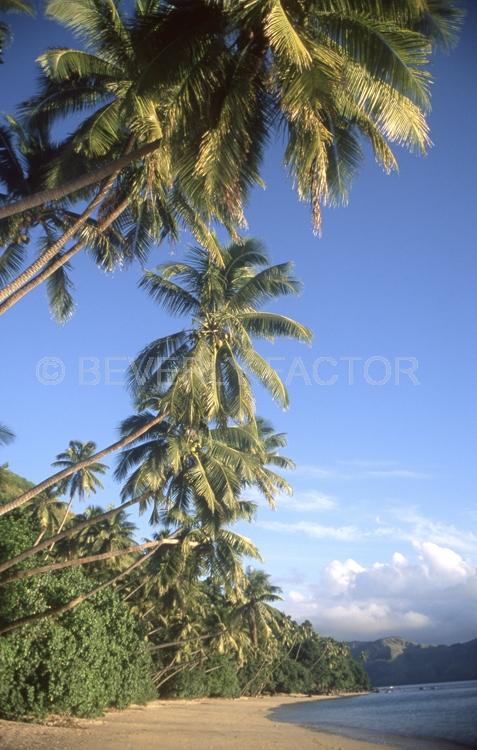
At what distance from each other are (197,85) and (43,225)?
6.43 m

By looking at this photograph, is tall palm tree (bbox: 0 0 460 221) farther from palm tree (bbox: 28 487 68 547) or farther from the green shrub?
palm tree (bbox: 28 487 68 547)

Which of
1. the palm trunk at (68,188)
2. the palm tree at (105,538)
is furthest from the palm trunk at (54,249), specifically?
the palm tree at (105,538)

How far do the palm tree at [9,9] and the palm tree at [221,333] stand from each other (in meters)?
7.40

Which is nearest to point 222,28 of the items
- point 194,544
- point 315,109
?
point 315,109

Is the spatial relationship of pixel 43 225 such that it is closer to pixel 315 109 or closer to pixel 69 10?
pixel 69 10

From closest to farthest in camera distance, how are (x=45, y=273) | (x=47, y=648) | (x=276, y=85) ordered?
1. (x=276, y=85)
2. (x=45, y=273)
3. (x=47, y=648)

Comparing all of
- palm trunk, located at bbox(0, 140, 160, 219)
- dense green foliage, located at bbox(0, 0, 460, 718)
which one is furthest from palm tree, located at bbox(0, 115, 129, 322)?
palm trunk, located at bbox(0, 140, 160, 219)

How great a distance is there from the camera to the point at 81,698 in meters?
19.1

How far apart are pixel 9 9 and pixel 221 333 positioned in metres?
9.33

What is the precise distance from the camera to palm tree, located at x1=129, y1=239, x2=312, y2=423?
54.6ft

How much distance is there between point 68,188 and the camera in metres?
9.31

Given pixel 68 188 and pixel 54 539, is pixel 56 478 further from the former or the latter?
pixel 68 188

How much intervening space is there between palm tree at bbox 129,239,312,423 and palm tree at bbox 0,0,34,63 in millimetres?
7398

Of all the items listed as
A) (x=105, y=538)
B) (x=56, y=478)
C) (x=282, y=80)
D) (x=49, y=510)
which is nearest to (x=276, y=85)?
(x=282, y=80)
